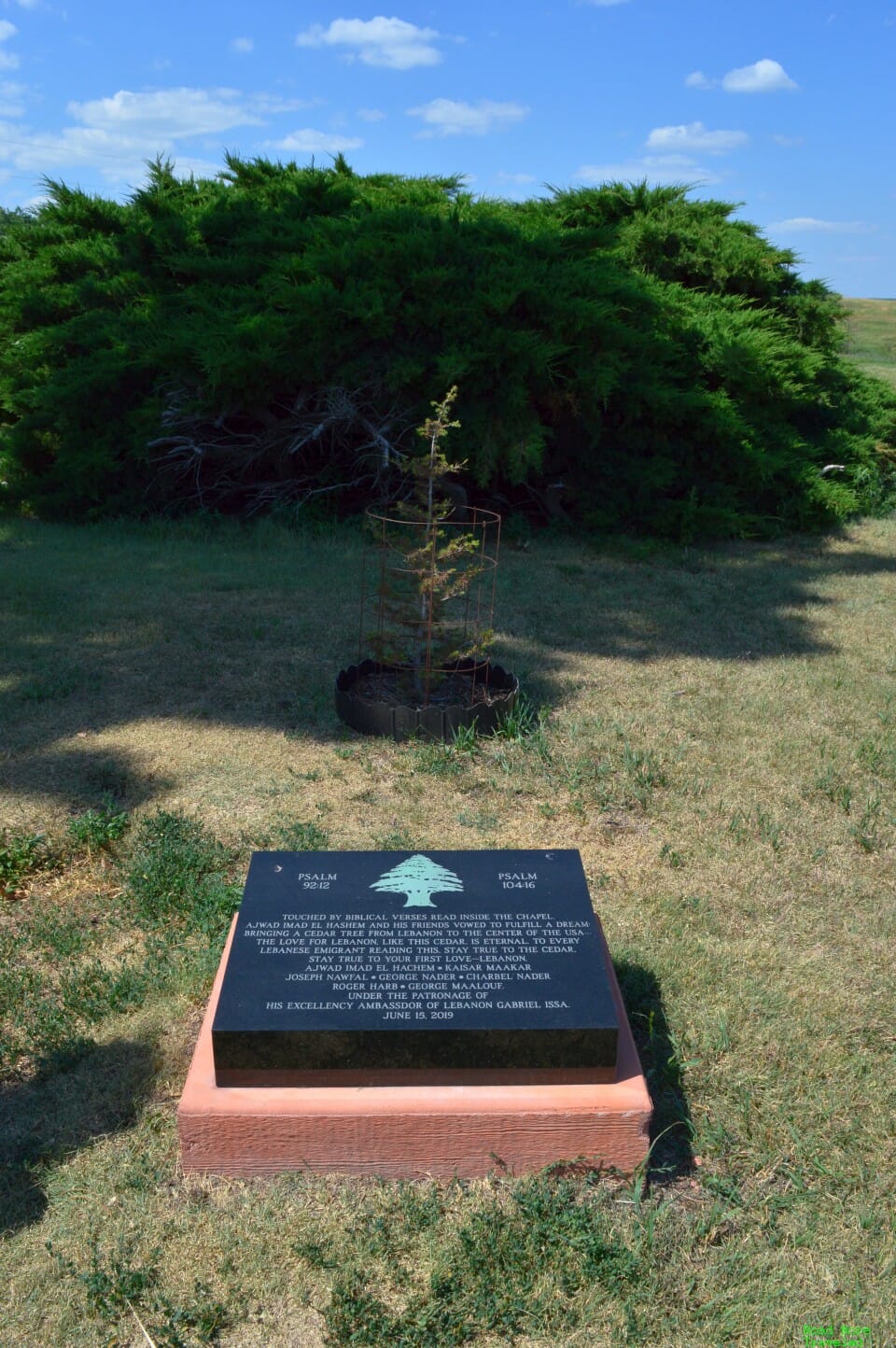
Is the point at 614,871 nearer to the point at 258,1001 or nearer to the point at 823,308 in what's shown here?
the point at 258,1001

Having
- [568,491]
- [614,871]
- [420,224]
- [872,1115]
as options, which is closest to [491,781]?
[614,871]

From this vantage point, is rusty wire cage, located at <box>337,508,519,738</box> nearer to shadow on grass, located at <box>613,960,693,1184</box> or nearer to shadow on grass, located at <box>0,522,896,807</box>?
shadow on grass, located at <box>0,522,896,807</box>

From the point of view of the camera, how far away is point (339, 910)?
288 cm

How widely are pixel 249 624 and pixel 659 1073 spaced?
4205 mm

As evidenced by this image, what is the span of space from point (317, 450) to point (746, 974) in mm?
6884

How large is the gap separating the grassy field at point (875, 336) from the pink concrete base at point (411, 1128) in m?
18.0

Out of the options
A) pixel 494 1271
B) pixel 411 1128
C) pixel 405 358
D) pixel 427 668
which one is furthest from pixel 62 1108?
pixel 405 358

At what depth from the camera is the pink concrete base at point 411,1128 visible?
8.17 ft

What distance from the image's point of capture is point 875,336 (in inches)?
1190

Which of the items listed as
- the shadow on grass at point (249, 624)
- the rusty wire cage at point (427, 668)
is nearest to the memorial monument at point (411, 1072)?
the shadow on grass at point (249, 624)

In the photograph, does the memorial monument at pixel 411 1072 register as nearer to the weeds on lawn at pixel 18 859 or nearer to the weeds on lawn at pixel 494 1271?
the weeds on lawn at pixel 494 1271

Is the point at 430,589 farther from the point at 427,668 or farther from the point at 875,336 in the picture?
the point at 875,336

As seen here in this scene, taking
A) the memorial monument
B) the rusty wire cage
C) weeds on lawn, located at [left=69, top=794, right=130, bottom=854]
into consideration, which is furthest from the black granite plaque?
the rusty wire cage

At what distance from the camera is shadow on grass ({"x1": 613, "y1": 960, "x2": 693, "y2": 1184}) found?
8.71 feet
